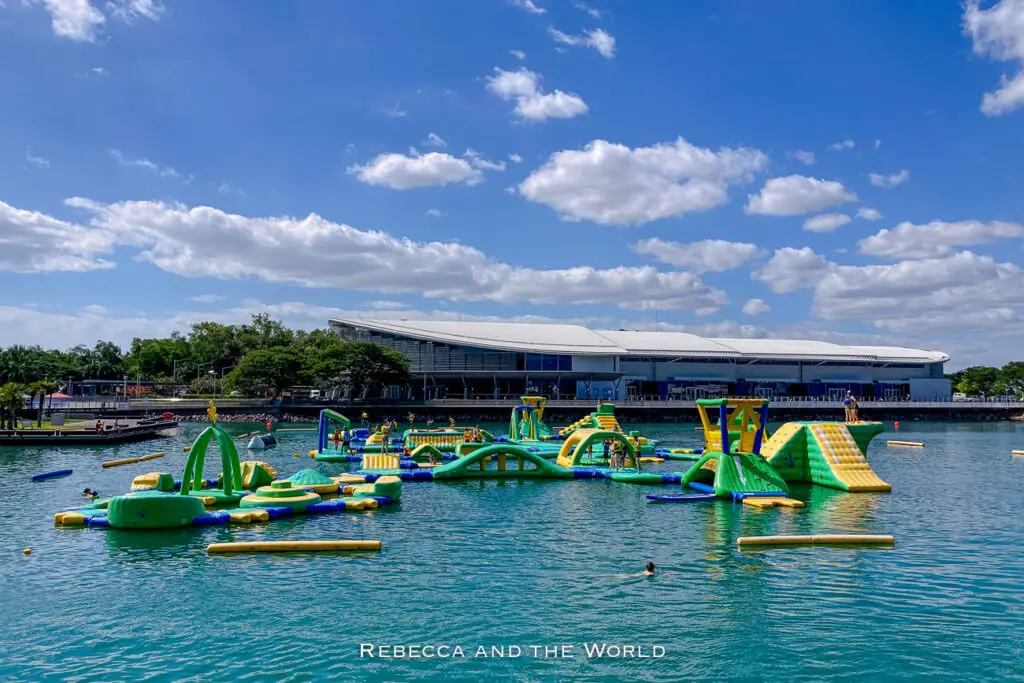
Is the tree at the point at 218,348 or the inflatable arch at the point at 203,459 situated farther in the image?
the tree at the point at 218,348

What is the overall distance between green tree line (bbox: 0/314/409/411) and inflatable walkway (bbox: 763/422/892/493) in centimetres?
5487

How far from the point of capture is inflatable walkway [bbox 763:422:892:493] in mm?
34625

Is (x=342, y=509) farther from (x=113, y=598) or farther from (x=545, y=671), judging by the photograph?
(x=545, y=671)

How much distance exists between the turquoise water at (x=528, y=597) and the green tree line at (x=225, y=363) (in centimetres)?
4736

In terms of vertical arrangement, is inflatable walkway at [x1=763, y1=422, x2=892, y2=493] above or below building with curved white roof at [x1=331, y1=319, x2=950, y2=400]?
below

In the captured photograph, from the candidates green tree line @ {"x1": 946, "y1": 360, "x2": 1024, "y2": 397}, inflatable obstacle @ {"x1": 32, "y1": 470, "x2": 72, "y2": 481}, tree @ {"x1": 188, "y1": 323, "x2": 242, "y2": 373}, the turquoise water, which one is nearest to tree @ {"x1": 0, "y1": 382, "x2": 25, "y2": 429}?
inflatable obstacle @ {"x1": 32, "y1": 470, "x2": 72, "y2": 481}

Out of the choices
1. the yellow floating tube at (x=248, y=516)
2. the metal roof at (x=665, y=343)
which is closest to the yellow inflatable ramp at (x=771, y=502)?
the yellow floating tube at (x=248, y=516)

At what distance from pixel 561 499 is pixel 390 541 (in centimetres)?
1005

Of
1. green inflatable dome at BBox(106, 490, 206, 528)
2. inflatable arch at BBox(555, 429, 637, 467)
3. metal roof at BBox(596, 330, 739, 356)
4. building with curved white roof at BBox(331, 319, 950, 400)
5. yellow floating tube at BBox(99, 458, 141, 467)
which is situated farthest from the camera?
metal roof at BBox(596, 330, 739, 356)

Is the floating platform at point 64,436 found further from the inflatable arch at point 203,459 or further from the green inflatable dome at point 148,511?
the green inflatable dome at point 148,511

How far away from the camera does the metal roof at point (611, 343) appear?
104 meters

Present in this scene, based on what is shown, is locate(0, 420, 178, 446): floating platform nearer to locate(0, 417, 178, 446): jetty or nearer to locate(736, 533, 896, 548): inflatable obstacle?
locate(0, 417, 178, 446): jetty

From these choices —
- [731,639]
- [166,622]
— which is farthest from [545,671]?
[166,622]

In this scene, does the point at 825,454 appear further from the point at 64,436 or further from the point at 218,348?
the point at 218,348
